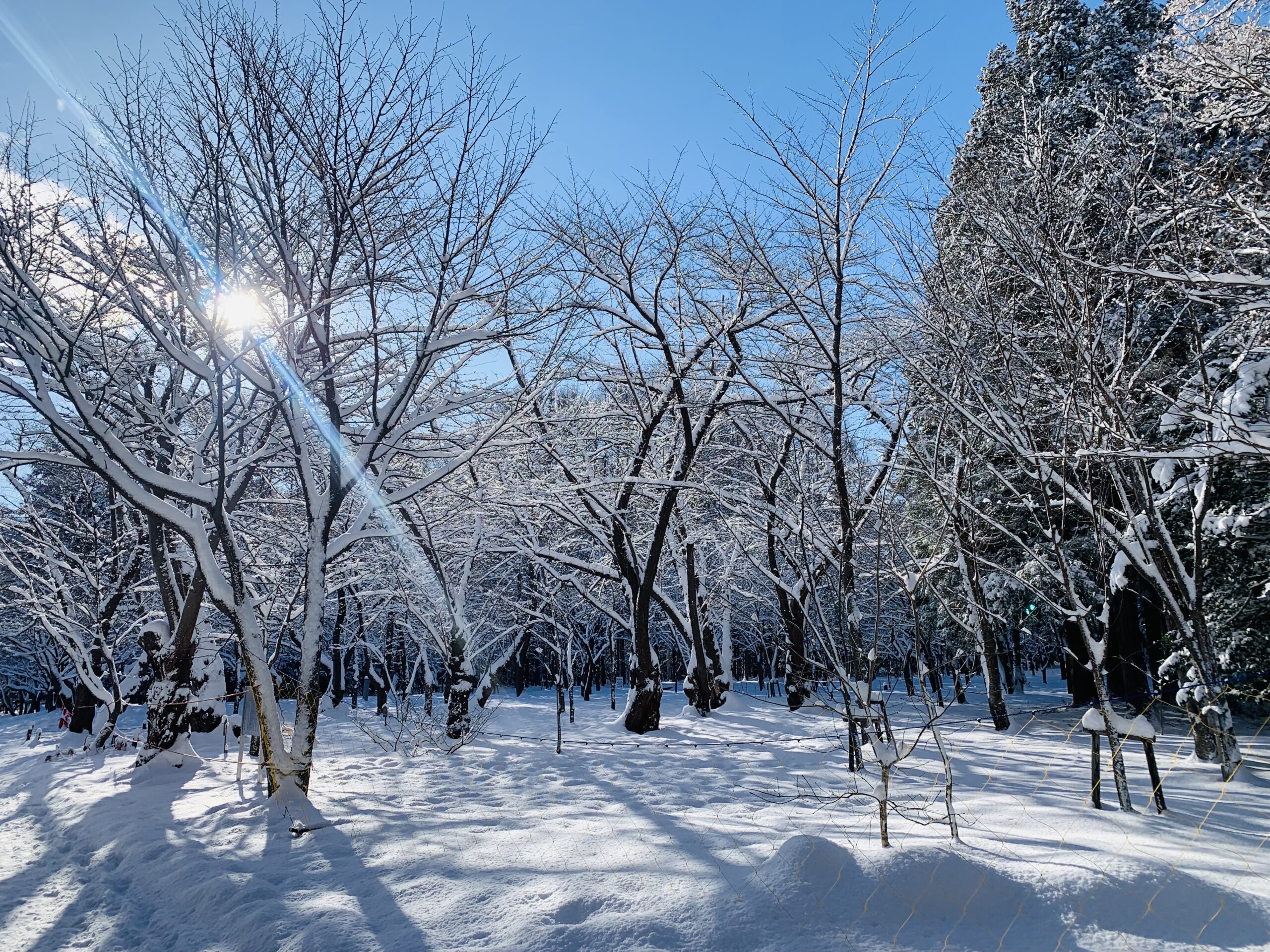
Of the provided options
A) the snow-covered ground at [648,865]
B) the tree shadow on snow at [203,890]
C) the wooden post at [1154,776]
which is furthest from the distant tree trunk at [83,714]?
the wooden post at [1154,776]

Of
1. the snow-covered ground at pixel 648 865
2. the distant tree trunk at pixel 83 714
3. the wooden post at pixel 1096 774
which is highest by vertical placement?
the wooden post at pixel 1096 774

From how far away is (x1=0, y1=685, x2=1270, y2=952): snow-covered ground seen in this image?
3.68 meters

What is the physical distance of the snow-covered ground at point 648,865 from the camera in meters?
3.68

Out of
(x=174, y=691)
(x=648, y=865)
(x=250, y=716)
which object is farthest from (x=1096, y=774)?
(x=174, y=691)

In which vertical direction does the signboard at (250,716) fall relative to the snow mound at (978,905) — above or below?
above

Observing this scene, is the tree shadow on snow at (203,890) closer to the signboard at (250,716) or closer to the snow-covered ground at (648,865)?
the snow-covered ground at (648,865)

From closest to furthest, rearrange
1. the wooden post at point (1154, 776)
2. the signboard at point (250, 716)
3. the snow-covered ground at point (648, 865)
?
the snow-covered ground at point (648, 865), the wooden post at point (1154, 776), the signboard at point (250, 716)

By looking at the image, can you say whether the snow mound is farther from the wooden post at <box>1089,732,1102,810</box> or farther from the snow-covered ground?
the wooden post at <box>1089,732,1102,810</box>

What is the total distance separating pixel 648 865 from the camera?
4512mm

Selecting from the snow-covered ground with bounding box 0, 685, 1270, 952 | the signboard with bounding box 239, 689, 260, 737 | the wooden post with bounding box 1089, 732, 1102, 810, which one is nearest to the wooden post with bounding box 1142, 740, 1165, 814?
the snow-covered ground with bounding box 0, 685, 1270, 952

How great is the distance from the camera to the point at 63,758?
12.8 metres

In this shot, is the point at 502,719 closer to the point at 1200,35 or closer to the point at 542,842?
the point at 542,842

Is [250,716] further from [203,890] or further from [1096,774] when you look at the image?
[1096,774]

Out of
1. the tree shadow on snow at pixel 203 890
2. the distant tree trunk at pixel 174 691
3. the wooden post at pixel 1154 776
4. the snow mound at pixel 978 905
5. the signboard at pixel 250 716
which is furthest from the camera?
the distant tree trunk at pixel 174 691
